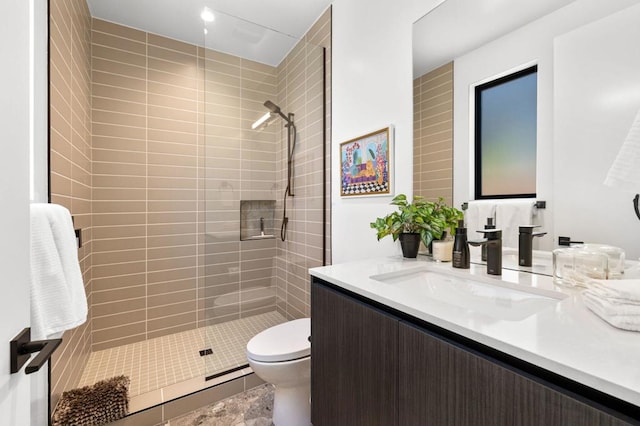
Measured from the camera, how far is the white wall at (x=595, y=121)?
0.82 meters

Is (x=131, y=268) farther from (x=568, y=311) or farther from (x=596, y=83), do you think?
(x=596, y=83)

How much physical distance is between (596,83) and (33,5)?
2268 mm

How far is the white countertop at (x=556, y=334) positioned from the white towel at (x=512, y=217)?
202mm

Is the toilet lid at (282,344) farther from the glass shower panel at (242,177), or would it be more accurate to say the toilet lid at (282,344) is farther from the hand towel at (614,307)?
the hand towel at (614,307)

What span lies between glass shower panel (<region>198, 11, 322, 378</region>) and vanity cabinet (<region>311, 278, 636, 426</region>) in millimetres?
1187

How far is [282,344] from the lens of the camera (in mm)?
1504

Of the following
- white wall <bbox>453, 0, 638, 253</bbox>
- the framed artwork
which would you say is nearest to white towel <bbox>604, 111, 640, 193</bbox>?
white wall <bbox>453, 0, 638, 253</bbox>

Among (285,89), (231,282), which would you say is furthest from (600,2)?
(231,282)

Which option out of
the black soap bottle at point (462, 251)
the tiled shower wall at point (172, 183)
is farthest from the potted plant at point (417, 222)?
the tiled shower wall at point (172, 183)

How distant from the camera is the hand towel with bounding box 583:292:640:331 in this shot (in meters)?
0.57

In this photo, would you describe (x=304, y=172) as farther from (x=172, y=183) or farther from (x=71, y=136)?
(x=71, y=136)

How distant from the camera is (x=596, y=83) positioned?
88 centimetres

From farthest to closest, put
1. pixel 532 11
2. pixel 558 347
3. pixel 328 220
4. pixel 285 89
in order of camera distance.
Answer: pixel 285 89 < pixel 328 220 < pixel 532 11 < pixel 558 347

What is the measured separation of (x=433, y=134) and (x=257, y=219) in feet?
4.81
